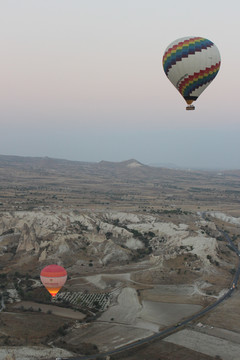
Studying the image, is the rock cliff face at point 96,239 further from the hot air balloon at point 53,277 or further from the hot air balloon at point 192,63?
the hot air balloon at point 192,63

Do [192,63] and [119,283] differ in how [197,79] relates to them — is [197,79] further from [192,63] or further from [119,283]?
[119,283]

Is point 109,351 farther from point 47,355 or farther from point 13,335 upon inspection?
point 13,335

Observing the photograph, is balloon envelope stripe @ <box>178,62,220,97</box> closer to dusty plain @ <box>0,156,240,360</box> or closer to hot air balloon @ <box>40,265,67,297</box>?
hot air balloon @ <box>40,265,67,297</box>

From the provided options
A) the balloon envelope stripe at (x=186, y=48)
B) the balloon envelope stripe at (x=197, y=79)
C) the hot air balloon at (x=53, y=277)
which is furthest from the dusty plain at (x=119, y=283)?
the balloon envelope stripe at (x=186, y=48)

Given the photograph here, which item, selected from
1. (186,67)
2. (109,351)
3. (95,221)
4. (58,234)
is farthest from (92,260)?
(186,67)

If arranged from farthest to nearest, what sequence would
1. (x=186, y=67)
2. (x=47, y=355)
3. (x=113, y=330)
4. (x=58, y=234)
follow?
(x=58, y=234) < (x=186, y=67) < (x=113, y=330) < (x=47, y=355)

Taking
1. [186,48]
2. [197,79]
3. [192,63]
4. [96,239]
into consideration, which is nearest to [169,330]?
[197,79]

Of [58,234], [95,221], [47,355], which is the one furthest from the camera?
[95,221]
